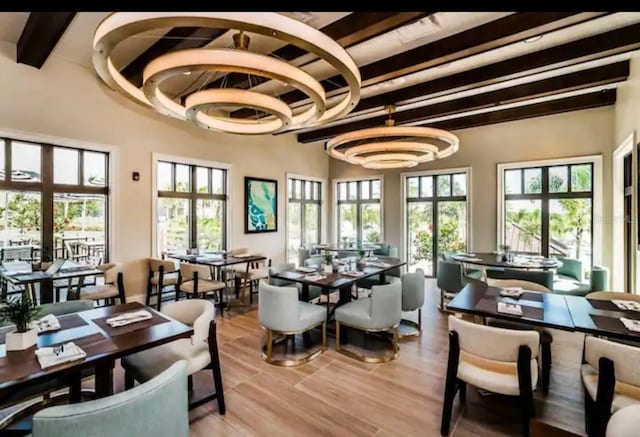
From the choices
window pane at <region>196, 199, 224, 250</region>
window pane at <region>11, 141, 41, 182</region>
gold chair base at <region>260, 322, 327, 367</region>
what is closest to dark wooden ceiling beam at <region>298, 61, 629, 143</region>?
window pane at <region>196, 199, 224, 250</region>

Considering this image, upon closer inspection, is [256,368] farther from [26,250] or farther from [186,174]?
[186,174]

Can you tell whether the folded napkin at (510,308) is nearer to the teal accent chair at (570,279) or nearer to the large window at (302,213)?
the teal accent chair at (570,279)

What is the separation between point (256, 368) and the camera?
310 cm

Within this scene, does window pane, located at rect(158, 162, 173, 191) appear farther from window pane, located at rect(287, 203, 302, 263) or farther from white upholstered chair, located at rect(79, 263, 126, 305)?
window pane, located at rect(287, 203, 302, 263)

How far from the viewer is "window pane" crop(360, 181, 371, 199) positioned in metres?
8.50

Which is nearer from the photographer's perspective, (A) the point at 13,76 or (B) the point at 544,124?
(A) the point at 13,76

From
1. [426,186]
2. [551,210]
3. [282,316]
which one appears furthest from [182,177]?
[551,210]

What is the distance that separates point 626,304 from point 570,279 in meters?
3.05

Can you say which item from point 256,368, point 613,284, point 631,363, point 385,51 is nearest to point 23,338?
point 256,368

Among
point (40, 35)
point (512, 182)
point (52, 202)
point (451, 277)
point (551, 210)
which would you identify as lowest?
point (451, 277)

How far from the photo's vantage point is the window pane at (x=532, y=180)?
6.27 metres

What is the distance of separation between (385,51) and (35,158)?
486cm

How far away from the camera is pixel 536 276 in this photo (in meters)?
4.18

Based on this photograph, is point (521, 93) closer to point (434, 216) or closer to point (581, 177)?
point (581, 177)
